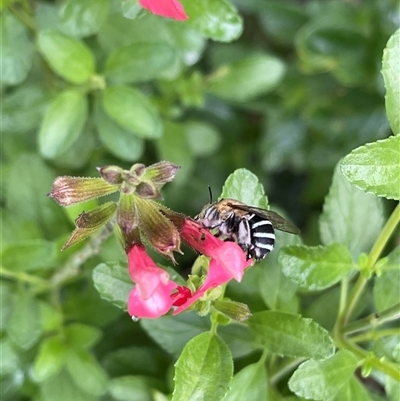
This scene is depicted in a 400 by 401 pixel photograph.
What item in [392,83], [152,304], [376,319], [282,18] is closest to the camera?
[152,304]

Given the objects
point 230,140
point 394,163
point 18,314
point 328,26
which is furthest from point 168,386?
point 328,26

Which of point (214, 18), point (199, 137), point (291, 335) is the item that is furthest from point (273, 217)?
point (199, 137)

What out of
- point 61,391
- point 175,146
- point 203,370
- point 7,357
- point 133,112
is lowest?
point 61,391

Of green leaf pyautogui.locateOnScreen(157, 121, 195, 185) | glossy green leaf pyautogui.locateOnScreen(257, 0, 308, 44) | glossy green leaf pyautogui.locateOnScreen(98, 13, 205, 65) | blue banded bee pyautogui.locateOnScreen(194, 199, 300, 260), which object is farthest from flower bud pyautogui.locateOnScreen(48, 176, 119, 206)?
glossy green leaf pyautogui.locateOnScreen(257, 0, 308, 44)

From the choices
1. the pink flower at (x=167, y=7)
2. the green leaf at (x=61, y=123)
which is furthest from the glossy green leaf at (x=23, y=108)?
the pink flower at (x=167, y=7)

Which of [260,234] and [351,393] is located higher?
[260,234]

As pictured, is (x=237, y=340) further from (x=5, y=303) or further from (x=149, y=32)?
(x=149, y=32)

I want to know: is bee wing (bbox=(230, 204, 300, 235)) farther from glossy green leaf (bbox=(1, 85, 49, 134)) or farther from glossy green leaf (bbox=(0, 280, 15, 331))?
glossy green leaf (bbox=(1, 85, 49, 134))
